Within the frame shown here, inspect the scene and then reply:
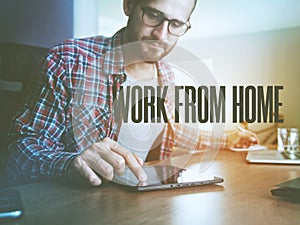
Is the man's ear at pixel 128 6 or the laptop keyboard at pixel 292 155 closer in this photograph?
the man's ear at pixel 128 6

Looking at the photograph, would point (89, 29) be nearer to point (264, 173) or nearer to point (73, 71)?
point (73, 71)

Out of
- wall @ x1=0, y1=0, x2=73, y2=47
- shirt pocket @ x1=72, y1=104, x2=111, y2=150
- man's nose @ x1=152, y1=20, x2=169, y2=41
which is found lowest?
shirt pocket @ x1=72, y1=104, x2=111, y2=150

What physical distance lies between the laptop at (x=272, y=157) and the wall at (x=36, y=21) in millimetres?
643

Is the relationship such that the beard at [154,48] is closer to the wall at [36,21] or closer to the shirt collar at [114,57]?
the shirt collar at [114,57]

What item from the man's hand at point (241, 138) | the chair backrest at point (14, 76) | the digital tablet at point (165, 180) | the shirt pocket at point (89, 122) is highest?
the chair backrest at point (14, 76)

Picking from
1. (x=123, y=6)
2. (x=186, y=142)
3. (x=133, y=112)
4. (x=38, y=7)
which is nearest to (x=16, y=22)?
(x=38, y=7)

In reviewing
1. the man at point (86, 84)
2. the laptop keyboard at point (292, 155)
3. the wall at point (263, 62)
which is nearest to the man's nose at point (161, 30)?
the man at point (86, 84)

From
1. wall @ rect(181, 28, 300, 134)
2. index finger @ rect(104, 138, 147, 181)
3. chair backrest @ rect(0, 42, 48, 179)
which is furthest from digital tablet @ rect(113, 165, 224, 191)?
chair backrest @ rect(0, 42, 48, 179)

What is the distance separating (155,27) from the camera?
1.02 m

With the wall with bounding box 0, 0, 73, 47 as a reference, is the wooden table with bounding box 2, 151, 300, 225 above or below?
below

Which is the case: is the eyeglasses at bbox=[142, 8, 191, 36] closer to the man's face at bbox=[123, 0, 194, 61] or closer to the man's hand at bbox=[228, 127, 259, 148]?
the man's face at bbox=[123, 0, 194, 61]

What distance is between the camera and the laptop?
1083mm

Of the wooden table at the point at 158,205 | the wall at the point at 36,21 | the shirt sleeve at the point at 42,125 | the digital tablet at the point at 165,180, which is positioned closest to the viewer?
the wooden table at the point at 158,205

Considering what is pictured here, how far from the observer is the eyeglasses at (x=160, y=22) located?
3.34 ft
